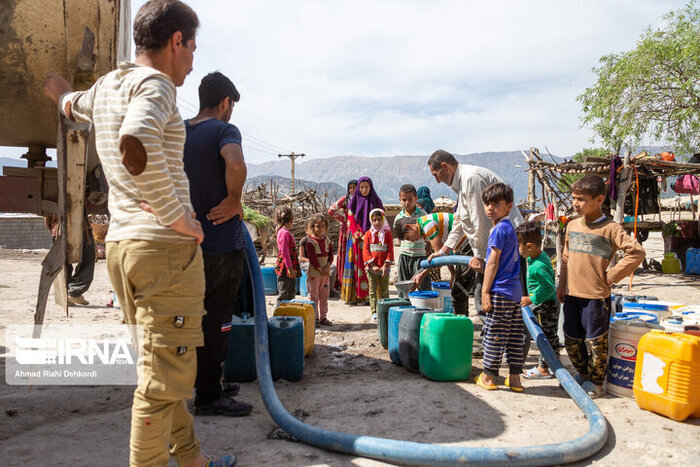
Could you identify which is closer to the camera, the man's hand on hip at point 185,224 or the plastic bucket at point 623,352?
the man's hand on hip at point 185,224

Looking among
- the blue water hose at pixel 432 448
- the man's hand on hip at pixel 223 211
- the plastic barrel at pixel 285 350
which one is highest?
the man's hand on hip at pixel 223 211

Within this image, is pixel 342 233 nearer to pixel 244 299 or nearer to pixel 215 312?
pixel 244 299

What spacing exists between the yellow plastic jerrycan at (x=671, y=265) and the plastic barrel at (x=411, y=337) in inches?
415

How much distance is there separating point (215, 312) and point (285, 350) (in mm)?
1065

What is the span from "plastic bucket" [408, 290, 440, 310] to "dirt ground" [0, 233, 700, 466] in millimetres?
696

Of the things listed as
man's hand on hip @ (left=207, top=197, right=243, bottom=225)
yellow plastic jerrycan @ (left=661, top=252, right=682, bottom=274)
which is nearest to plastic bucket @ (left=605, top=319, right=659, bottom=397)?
man's hand on hip @ (left=207, top=197, right=243, bottom=225)

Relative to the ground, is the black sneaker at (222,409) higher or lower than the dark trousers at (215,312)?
lower

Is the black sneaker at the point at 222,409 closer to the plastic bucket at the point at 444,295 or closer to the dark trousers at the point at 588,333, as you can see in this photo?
the dark trousers at the point at 588,333

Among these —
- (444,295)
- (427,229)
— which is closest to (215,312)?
(444,295)

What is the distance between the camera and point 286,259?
19.3 feet

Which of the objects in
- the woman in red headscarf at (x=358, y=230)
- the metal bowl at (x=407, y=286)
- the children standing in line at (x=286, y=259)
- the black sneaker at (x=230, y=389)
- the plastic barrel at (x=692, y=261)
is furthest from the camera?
the plastic barrel at (x=692, y=261)

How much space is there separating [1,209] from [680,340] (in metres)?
4.44

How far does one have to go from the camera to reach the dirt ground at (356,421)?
2.48 m

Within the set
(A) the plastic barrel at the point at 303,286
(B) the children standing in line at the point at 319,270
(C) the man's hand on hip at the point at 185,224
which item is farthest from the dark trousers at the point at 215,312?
(A) the plastic barrel at the point at 303,286
